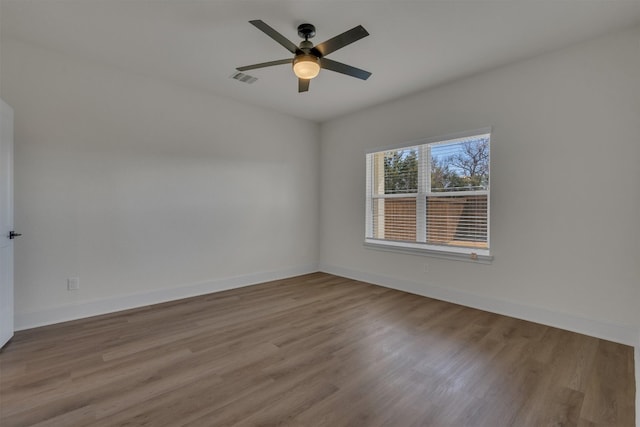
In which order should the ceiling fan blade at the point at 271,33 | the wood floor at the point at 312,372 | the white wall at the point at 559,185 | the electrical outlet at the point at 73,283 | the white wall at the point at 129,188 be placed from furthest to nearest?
the electrical outlet at the point at 73,283 → the white wall at the point at 129,188 → the white wall at the point at 559,185 → the ceiling fan blade at the point at 271,33 → the wood floor at the point at 312,372

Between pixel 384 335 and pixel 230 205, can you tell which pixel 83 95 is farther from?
pixel 384 335

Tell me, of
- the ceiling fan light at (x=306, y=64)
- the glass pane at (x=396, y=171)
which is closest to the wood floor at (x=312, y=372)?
the glass pane at (x=396, y=171)

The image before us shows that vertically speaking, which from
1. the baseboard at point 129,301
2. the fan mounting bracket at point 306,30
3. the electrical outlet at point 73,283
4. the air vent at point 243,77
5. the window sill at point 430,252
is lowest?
the baseboard at point 129,301

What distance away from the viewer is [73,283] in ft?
10.3

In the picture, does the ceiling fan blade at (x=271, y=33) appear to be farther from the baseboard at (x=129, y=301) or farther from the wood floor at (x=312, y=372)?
the baseboard at (x=129, y=301)

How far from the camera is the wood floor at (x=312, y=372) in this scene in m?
1.72

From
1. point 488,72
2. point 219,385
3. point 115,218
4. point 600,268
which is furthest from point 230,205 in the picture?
point 600,268

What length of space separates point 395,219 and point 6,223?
14.7ft

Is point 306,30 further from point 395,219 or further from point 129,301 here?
point 129,301

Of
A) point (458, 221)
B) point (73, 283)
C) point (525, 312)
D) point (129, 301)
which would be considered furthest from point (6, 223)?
point (525, 312)

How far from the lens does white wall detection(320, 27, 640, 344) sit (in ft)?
8.66

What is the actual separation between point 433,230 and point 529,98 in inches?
74.4

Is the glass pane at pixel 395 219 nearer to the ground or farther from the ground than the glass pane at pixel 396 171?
nearer to the ground

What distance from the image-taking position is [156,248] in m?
3.67
